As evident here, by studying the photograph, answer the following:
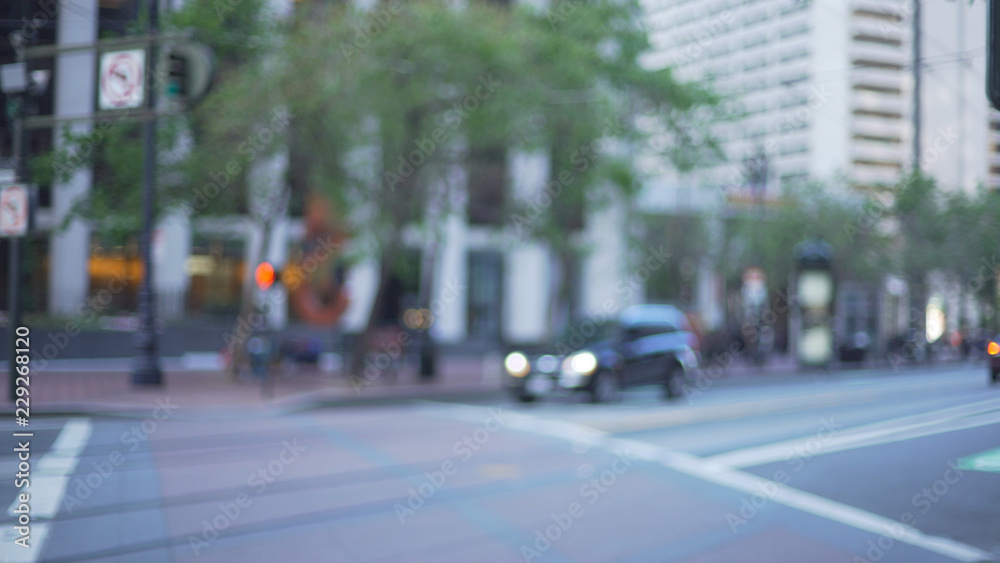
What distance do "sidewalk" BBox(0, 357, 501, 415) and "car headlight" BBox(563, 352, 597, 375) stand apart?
11.6 feet

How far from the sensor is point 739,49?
12.6 m

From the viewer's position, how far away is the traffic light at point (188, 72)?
13070mm

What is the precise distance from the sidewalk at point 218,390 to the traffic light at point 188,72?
5.12 m

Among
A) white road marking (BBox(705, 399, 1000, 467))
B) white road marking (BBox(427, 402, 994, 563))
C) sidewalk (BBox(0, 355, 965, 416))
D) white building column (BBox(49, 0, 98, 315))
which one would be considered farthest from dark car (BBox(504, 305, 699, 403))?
white road marking (BBox(705, 399, 1000, 467))

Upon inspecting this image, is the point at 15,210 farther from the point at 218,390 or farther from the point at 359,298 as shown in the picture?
the point at 359,298

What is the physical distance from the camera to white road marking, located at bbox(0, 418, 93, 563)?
5.29 m

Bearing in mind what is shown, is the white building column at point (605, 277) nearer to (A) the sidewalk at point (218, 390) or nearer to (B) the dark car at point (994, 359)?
(A) the sidewalk at point (218, 390)

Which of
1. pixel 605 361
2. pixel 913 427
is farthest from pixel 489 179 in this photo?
pixel 913 427

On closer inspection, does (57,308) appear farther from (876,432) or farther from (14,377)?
(876,432)

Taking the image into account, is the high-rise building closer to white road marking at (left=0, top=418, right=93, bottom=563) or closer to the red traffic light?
white road marking at (left=0, top=418, right=93, bottom=563)

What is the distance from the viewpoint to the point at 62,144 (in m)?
17.7

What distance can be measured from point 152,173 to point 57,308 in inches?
446

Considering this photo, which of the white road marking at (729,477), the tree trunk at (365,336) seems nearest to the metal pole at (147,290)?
the tree trunk at (365,336)

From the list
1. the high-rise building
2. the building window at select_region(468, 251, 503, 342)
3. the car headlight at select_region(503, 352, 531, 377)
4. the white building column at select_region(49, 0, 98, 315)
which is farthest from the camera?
the building window at select_region(468, 251, 503, 342)
